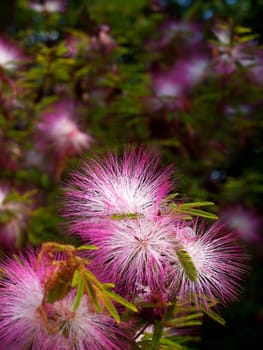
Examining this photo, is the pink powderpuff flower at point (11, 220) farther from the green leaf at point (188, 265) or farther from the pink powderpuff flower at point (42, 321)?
the green leaf at point (188, 265)

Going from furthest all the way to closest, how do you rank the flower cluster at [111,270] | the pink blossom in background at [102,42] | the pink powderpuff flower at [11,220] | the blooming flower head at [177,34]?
the blooming flower head at [177,34], the pink blossom in background at [102,42], the pink powderpuff flower at [11,220], the flower cluster at [111,270]

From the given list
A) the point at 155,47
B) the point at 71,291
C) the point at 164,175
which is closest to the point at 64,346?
the point at 71,291

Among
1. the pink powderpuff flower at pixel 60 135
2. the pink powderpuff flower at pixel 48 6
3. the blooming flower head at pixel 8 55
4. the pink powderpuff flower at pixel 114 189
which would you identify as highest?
the pink powderpuff flower at pixel 48 6

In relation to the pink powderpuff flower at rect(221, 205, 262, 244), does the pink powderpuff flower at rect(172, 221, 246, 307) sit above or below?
below

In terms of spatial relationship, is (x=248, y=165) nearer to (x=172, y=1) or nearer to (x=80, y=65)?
(x=80, y=65)

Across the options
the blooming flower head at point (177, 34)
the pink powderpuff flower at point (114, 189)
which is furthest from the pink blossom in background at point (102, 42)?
the pink powderpuff flower at point (114, 189)

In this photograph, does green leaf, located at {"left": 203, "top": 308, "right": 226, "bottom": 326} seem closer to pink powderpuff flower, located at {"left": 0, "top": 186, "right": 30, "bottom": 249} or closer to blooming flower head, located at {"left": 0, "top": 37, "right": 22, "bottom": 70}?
pink powderpuff flower, located at {"left": 0, "top": 186, "right": 30, "bottom": 249}

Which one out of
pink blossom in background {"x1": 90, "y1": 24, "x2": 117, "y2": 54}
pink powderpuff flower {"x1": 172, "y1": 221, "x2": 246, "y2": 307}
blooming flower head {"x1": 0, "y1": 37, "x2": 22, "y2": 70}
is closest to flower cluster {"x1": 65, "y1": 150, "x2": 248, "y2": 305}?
pink powderpuff flower {"x1": 172, "y1": 221, "x2": 246, "y2": 307}
